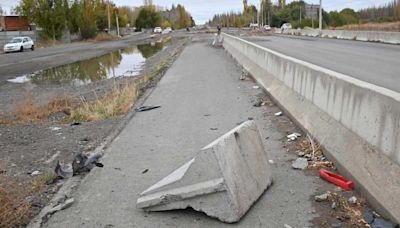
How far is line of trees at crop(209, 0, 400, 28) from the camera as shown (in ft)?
269

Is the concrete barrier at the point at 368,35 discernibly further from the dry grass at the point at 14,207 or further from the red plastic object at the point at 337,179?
the dry grass at the point at 14,207

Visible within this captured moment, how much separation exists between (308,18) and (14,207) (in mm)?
113626

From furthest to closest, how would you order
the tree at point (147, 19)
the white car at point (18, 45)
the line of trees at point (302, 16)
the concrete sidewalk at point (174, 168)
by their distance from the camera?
1. the tree at point (147, 19)
2. the line of trees at point (302, 16)
3. the white car at point (18, 45)
4. the concrete sidewalk at point (174, 168)

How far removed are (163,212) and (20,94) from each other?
569 inches

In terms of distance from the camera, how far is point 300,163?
20.3 feet

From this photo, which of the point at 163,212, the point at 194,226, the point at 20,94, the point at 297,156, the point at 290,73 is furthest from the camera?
the point at 20,94

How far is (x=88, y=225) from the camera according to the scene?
15.0 feet

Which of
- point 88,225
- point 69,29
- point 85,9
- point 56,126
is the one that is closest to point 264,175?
point 88,225

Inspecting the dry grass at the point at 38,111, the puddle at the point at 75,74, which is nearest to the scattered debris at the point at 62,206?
the dry grass at the point at 38,111

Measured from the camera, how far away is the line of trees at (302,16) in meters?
82.1

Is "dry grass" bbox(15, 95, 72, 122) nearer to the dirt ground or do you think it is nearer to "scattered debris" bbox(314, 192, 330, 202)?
the dirt ground

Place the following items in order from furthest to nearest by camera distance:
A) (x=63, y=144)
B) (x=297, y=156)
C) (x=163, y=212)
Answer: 1. (x=63, y=144)
2. (x=297, y=156)
3. (x=163, y=212)

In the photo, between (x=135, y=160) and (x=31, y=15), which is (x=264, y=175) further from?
(x=31, y=15)

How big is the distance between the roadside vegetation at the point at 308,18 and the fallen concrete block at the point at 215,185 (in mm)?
47054
